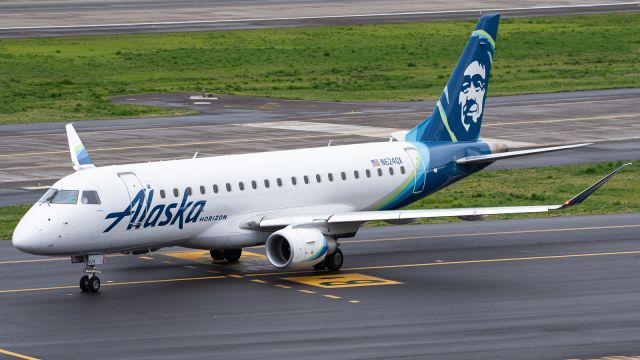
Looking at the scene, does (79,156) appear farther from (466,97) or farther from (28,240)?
(466,97)

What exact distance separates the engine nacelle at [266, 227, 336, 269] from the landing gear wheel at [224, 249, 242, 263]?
2.94 meters

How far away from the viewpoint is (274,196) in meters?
47.1

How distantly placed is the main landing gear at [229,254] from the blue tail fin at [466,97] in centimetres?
816

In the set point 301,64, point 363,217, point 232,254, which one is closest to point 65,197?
point 232,254

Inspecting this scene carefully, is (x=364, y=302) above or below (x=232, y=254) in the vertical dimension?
below

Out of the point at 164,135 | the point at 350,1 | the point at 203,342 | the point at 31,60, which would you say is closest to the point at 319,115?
the point at 164,135

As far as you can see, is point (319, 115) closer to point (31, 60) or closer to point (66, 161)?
point (66, 161)

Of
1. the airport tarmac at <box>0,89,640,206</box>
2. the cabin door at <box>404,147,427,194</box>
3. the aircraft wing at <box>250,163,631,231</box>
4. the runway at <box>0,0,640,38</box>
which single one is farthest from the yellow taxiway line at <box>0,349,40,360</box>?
the runway at <box>0,0,640,38</box>

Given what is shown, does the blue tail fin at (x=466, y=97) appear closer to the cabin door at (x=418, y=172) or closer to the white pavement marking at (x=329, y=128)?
the cabin door at (x=418, y=172)

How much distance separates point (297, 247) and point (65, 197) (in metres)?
6.99

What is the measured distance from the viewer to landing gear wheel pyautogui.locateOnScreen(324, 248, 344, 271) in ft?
152

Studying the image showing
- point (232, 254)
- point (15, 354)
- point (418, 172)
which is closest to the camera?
point (15, 354)

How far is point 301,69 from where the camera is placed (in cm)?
Answer: 11225

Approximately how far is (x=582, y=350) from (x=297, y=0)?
5155 inches
